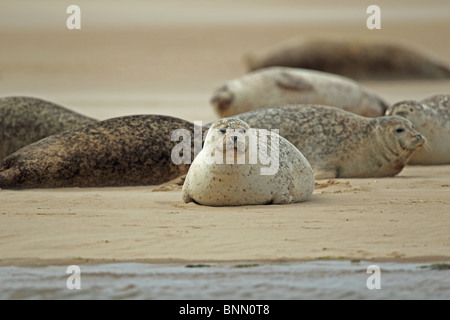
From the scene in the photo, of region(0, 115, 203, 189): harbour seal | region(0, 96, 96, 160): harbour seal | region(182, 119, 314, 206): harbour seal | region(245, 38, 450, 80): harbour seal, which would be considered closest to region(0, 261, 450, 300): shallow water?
region(182, 119, 314, 206): harbour seal

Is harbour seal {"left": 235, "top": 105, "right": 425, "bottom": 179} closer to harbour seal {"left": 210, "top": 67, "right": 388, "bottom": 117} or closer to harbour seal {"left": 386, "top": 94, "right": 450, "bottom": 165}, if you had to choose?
harbour seal {"left": 386, "top": 94, "right": 450, "bottom": 165}

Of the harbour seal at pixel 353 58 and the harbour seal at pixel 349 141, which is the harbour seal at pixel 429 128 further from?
the harbour seal at pixel 353 58

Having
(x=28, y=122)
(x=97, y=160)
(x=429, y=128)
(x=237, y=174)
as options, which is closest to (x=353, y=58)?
(x=429, y=128)

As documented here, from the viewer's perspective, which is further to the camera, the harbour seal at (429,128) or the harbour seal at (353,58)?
the harbour seal at (353,58)

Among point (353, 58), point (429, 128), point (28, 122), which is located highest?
point (353, 58)

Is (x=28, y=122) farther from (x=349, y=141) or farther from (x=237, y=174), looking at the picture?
(x=237, y=174)

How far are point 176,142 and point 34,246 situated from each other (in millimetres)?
3093

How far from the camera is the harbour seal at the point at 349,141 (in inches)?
356

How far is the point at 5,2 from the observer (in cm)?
4194

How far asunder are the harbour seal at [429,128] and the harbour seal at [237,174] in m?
3.29

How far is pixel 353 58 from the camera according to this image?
22.8 m

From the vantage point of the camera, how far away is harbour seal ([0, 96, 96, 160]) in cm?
998

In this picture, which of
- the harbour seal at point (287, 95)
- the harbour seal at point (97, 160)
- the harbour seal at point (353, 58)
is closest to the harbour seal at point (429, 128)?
the harbour seal at point (97, 160)

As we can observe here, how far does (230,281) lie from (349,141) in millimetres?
4226
